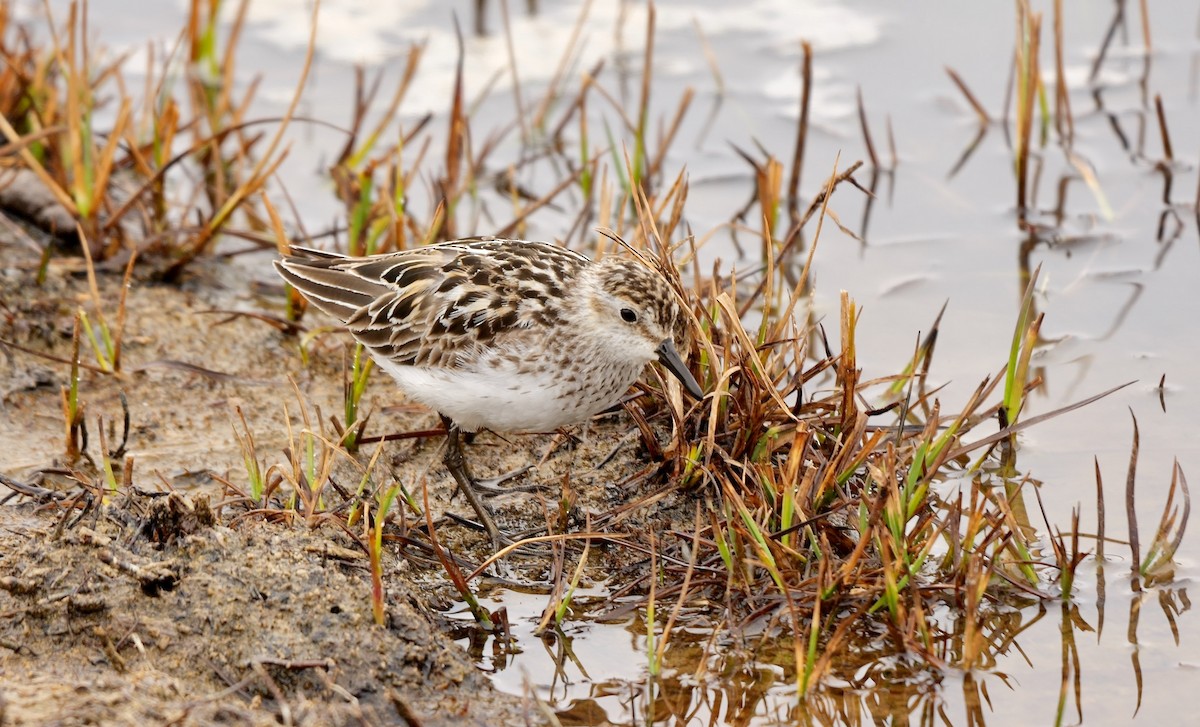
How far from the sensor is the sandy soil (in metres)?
4.18

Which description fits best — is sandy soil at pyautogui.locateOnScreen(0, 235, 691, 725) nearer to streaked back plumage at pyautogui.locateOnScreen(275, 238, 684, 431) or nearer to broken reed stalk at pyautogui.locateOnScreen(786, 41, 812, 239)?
streaked back plumage at pyautogui.locateOnScreen(275, 238, 684, 431)

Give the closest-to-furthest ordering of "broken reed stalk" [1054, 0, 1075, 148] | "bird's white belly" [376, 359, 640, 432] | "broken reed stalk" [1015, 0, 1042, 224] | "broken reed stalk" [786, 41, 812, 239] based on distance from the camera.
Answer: "bird's white belly" [376, 359, 640, 432]
"broken reed stalk" [1015, 0, 1042, 224]
"broken reed stalk" [786, 41, 812, 239]
"broken reed stalk" [1054, 0, 1075, 148]

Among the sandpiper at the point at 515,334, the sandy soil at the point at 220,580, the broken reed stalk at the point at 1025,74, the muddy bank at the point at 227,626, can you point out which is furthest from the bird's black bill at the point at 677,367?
the broken reed stalk at the point at 1025,74

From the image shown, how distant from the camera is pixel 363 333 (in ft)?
19.5

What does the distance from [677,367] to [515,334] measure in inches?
25.8

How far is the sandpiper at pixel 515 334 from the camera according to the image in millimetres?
5453

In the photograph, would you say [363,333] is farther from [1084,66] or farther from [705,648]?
[1084,66]

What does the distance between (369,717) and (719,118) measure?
6197 mm

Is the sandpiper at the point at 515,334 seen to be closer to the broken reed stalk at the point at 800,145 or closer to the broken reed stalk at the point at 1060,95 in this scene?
the broken reed stalk at the point at 800,145

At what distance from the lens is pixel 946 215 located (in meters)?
8.47

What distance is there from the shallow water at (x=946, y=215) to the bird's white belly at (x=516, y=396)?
0.71 metres

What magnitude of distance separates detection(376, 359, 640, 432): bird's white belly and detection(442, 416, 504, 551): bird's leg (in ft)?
0.62

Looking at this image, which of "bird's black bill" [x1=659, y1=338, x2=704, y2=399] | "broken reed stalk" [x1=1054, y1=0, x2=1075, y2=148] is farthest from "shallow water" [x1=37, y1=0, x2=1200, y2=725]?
"bird's black bill" [x1=659, y1=338, x2=704, y2=399]

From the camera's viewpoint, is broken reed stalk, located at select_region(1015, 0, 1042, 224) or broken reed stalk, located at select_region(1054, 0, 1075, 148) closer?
broken reed stalk, located at select_region(1015, 0, 1042, 224)
